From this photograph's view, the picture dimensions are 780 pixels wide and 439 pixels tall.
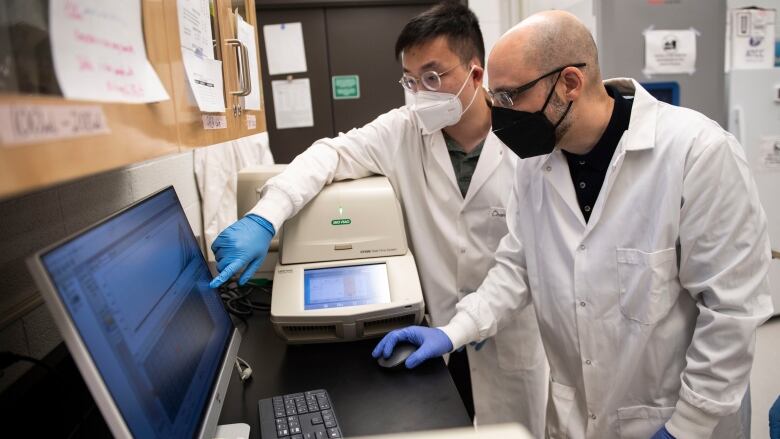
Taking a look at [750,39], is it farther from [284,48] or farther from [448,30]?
[284,48]

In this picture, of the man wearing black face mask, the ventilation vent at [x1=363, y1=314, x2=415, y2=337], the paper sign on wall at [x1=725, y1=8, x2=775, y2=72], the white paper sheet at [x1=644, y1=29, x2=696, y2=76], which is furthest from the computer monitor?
the paper sign on wall at [x1=725, y1=8, x2=775, y2=72]

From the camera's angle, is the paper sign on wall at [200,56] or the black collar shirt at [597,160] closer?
the paper sign on wall at [200,56]

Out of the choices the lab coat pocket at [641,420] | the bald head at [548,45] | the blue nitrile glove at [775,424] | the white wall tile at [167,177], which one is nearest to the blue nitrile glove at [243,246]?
the white wall tile at [167,177]

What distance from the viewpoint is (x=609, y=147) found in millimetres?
1126

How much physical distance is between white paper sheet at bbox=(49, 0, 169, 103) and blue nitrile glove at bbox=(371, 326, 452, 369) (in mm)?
709

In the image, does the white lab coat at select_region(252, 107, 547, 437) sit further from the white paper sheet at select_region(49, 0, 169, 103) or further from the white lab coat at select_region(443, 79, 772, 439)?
the white paper sheet at select_region(49, 0, 169, 103)

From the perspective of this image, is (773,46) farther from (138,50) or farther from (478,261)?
(138,50)

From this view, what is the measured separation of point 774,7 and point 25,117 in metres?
3.62

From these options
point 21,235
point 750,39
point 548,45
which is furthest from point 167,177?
point 750,39

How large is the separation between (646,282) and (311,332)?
76 centimetres

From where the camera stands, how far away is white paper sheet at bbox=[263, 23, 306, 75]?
310cm

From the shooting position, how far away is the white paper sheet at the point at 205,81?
725mm

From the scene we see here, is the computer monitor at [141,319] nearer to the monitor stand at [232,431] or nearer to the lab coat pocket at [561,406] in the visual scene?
the monitor stand at [232,431]

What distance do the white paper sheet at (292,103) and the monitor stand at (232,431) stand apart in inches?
101
